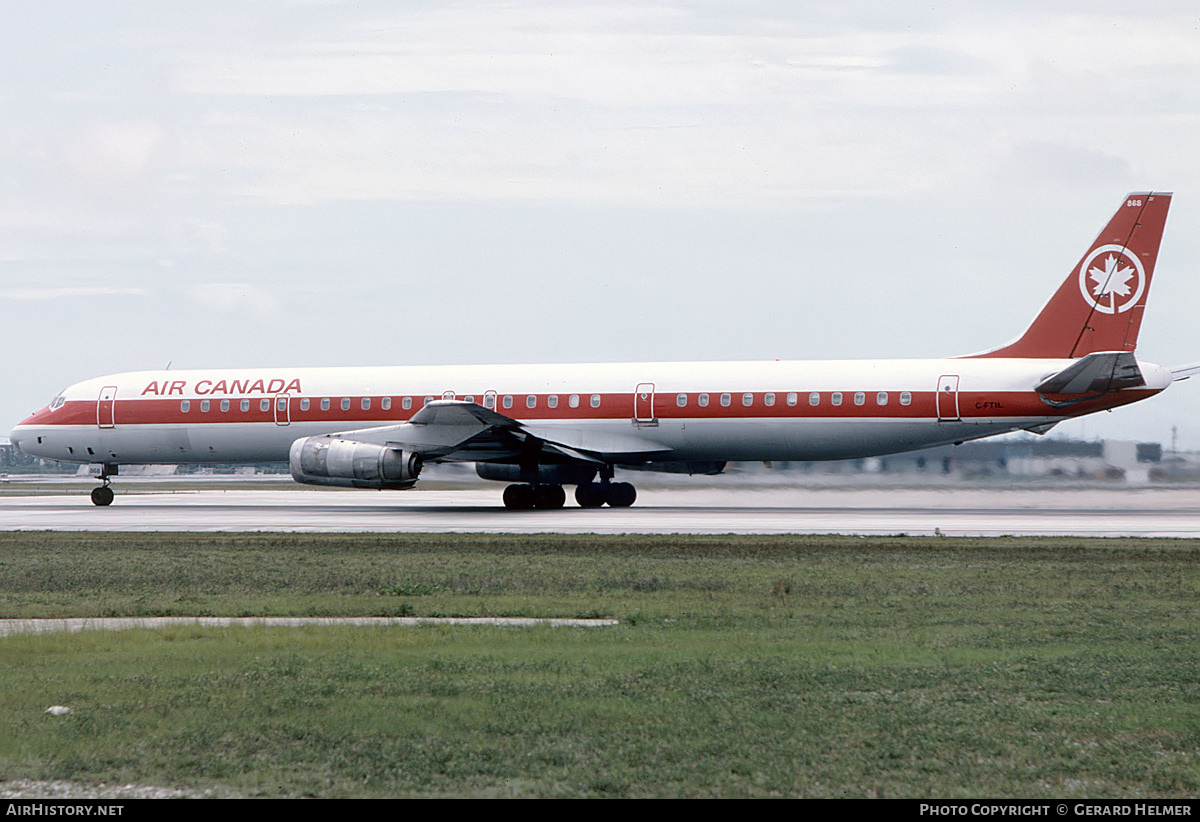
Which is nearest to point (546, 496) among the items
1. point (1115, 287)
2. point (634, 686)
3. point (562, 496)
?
point (562, 496)

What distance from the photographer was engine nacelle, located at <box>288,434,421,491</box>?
106 feet

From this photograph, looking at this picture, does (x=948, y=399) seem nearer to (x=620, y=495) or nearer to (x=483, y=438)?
(x=620, y=495)

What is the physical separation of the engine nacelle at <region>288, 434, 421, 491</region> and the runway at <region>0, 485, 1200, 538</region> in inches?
37.4

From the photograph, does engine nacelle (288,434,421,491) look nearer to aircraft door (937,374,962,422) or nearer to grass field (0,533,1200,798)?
aircraft door (937,374,962,422)

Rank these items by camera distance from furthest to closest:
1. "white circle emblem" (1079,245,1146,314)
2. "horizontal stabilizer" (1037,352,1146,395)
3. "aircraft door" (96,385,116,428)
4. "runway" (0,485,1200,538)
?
"aircraft door" (96,385,116,428) → "white circle emblem" (1079,245,1146,314) → "horizontal stabilizer" (1037,352,1146,395) → "runway" (0,485,1200,538)

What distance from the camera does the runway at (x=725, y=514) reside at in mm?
26781

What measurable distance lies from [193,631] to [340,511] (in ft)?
77.6

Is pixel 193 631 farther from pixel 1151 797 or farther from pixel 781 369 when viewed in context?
pixel 781 369

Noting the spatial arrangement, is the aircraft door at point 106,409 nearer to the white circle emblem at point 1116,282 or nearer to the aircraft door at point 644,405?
the aircraft door at point 644,405

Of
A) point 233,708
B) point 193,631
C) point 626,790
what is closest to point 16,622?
point 193,631

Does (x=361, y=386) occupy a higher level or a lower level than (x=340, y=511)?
higher

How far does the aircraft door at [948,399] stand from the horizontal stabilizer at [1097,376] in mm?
2059

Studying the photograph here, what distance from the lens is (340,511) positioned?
35594mm

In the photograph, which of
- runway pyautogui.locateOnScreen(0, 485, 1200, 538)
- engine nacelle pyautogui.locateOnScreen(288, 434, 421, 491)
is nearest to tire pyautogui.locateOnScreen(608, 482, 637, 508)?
runway pyautogui.locateOnScreen(0, 485, 1200, 538)
